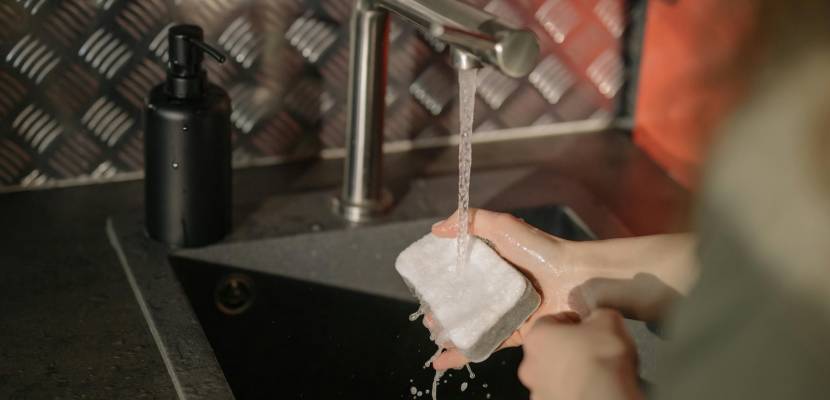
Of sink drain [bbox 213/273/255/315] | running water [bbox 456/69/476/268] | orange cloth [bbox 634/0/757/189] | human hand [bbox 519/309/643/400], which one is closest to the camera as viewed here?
human hand [bbox 519/309/643/400]

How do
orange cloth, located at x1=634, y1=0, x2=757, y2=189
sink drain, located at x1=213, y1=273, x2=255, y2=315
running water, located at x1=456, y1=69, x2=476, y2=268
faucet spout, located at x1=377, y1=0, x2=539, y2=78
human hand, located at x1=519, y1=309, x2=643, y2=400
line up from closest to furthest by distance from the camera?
human hand, located at x1=519, y1=309, x2=643, y2=400 < faucet spout, located at x1=377, y1=0, x2=539, y2=78 < running water, located at x1=456, y1=69, x2=476, y2=268 < sink drain, located at x1=213, y1=273, x2=255, y2=315 < orange cloth, located at x1=634, y1=0, x2=757, y2=189

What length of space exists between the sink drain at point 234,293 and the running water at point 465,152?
31cm

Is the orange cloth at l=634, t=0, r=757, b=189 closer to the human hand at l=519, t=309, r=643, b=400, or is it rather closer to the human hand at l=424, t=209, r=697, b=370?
the human hand at l=424, t=209, r=697, b=370

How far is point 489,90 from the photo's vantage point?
5.44 ft

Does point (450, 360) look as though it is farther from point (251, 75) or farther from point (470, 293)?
point (251, 75)

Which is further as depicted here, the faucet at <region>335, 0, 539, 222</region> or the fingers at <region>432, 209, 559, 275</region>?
the fingers at <region>432, 209, 559, 275</region>

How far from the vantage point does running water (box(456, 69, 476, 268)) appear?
1126 mm

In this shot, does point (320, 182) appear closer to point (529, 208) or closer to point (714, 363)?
point (529, 208)

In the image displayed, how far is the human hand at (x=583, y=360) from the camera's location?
35.8 inches

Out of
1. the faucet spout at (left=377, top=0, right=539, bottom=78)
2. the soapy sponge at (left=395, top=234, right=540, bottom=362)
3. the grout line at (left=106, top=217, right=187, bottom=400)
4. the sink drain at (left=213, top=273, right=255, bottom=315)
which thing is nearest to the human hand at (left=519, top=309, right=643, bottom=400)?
the soapy sponge at (left=395, top=234, right=540, bottom=362)

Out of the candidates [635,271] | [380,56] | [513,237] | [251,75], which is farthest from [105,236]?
[635,271]

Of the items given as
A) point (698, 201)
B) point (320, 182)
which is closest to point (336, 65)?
point (320, 182)

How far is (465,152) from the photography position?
3.85 ft

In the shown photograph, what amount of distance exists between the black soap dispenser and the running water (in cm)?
29
